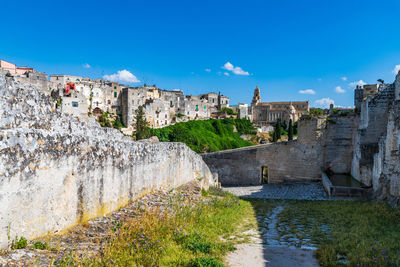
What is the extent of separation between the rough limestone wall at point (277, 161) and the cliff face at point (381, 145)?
2.37 m

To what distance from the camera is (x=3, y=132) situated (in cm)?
299

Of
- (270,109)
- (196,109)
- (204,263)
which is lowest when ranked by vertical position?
(204,263)

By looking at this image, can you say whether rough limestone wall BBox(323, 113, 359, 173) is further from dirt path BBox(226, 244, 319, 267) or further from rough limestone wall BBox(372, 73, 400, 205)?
dirt path BBox(226, 244, 319, 267)

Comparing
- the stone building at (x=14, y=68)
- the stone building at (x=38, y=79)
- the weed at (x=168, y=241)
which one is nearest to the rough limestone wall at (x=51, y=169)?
the weed at (x=168, y=241)

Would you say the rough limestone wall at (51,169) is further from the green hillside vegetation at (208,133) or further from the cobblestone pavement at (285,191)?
the green hillside vegetation at (208,133)

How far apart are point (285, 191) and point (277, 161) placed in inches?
115

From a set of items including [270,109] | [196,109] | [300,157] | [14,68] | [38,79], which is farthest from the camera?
[270,109]

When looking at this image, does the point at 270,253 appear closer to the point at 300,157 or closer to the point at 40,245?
the point at 40,245

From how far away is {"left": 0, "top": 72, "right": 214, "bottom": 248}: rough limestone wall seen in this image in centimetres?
306

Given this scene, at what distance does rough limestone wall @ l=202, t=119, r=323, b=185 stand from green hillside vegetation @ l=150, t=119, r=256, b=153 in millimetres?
25531

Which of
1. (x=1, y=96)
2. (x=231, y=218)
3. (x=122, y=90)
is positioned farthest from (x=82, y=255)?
(x=122, y=90)

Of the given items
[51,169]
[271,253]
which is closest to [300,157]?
[271,253]

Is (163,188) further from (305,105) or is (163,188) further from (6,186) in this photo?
(305,105)

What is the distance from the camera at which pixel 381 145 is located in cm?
1044
